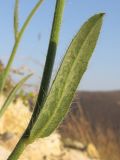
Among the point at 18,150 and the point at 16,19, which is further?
the point at 16,19

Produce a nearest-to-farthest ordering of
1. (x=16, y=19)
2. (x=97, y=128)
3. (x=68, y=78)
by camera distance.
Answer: (x=68, y=78)
(x=16, y=19)
(x=97, y=128)

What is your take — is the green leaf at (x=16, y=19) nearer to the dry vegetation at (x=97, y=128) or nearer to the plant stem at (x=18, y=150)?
the plant stem at (x=18, y=150)

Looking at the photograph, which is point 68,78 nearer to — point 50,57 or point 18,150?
point 50,57

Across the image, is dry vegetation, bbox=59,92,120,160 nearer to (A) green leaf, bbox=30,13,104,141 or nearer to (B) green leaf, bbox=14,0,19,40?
(B) green leaf, bbox=14,0,19,40

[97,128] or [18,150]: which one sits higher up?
[18,150]

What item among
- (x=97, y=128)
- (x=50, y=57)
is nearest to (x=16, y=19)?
(x=50, y=57)

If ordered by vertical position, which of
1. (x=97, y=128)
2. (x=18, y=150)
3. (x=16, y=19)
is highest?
(x=16, y=19)
